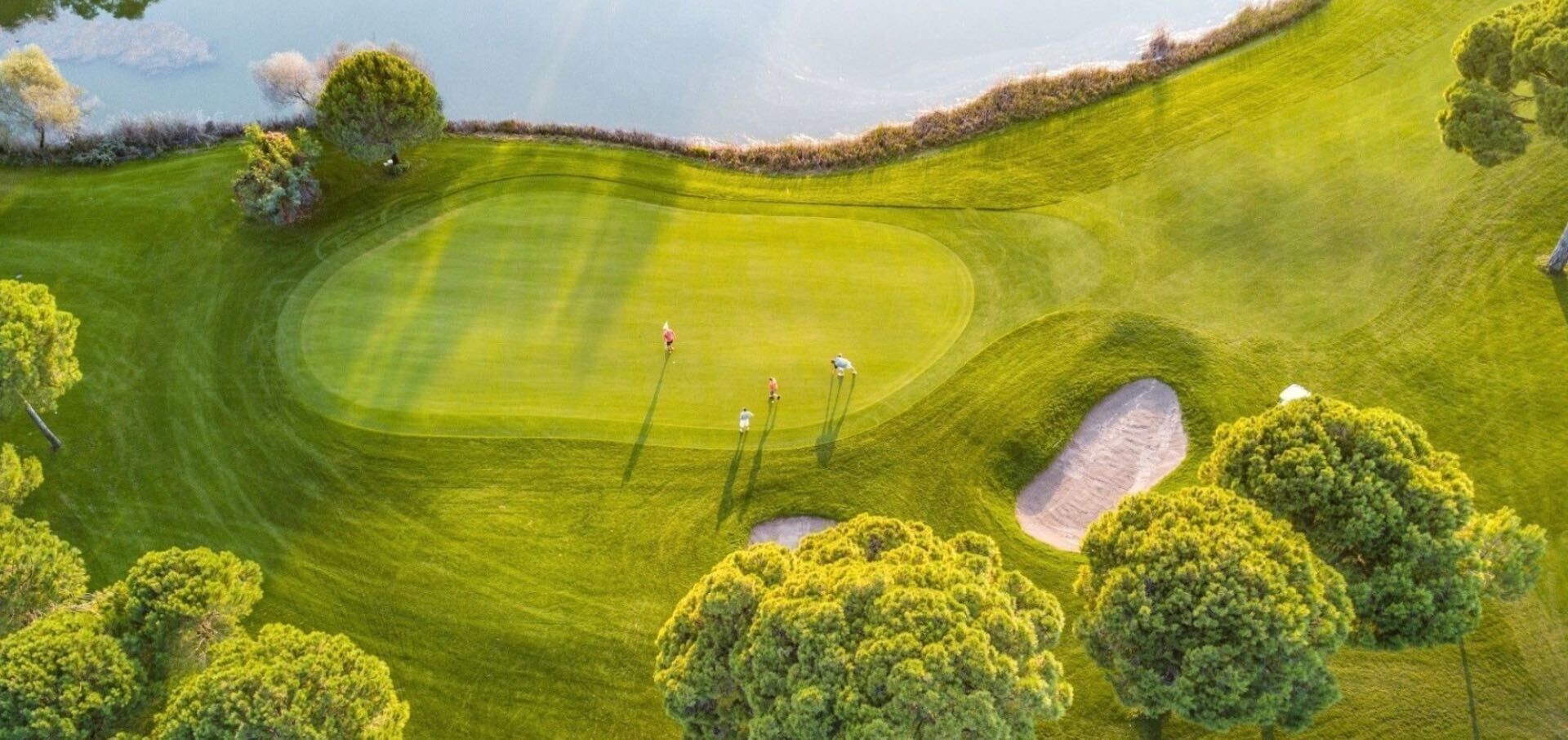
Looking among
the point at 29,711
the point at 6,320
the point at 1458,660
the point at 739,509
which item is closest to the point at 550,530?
the point at 739,509

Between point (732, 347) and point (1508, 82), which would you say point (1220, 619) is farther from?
point (1508, 82)

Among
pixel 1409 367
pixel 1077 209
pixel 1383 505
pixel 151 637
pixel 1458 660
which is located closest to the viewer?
pixel 1383 505

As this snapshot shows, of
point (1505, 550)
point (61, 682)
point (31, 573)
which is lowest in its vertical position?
point (61, 682)

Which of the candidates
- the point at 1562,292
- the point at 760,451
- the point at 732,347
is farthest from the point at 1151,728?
the point at 1562,292

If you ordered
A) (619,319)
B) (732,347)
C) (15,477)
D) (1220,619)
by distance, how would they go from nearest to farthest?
(1220,619)
(15,477)
(732,347)
(619,319)

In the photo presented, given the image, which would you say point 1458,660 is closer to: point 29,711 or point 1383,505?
point 1383,505

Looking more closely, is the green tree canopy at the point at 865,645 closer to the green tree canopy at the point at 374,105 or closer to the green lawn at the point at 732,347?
the green lawn at the point at 732,347

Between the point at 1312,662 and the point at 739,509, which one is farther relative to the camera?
the point at 739,509
